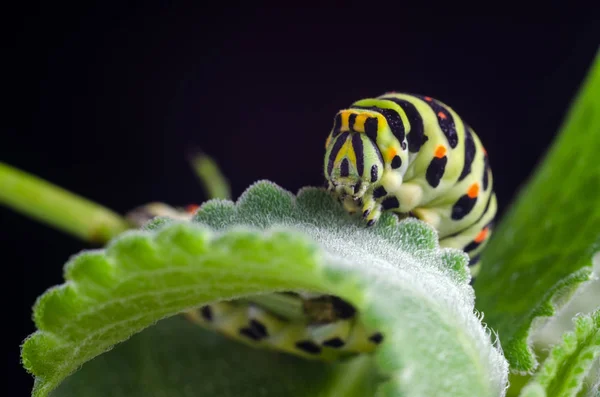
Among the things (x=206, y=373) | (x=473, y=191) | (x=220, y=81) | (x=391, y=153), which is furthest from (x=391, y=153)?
(x=220, y=81)

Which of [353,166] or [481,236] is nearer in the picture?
[353,166]

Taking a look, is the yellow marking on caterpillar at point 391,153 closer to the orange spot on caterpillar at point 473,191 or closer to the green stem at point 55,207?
the orange spot on caterpillar at point 473,191

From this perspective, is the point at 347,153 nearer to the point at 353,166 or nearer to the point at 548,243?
the point at 353,166

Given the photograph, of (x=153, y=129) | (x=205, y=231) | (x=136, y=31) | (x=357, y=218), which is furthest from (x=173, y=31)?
(x=205, y=231)

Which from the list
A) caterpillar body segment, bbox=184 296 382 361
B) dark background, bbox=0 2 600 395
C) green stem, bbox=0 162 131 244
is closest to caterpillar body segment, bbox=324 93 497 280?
caterpillar body segment, bbox=184 296 382 361

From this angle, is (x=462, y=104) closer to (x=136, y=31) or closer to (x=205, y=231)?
(x=136, y=31)

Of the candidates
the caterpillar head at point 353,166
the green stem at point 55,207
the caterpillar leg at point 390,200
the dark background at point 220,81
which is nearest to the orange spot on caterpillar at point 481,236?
the caterpillar leg at point 390,200
